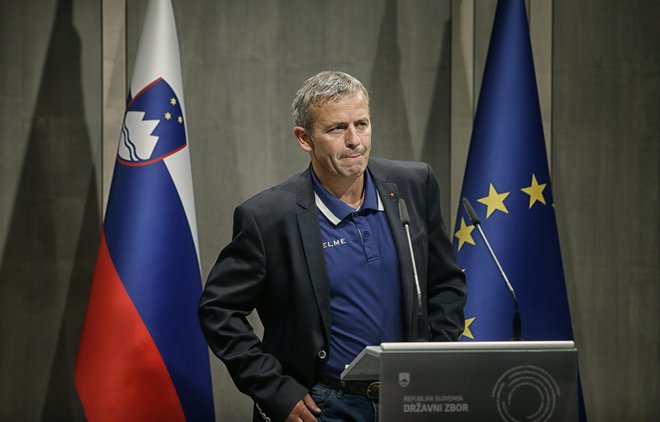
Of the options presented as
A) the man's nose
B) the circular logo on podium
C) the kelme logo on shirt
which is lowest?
the circular logo on podium

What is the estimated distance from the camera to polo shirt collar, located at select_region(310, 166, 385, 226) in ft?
8.23

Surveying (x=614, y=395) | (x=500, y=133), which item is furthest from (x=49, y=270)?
(x=614, y=395)

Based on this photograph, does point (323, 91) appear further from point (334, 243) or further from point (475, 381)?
point (475, 381)

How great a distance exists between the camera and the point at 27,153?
424cm

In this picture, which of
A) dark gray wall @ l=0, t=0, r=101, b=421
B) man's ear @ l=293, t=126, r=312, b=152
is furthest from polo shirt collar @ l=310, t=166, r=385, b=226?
dark gray wall @ l=0, t=0, r=101, b=421

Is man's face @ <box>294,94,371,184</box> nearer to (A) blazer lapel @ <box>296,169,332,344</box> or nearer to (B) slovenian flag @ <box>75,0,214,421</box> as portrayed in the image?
(A) blazer lapel @ <box>296,169,332,344</box>

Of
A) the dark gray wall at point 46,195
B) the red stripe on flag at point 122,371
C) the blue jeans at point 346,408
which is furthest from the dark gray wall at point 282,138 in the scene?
the blue jeans at point 346,408

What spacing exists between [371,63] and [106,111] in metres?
1.38

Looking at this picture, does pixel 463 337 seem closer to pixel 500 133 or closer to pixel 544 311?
pixel 544 311

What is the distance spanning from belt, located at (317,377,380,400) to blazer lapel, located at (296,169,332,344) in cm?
12

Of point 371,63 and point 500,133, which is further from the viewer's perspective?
point 371,63

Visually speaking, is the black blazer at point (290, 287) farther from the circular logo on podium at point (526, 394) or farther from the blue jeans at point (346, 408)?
the circular logo on podium at point (526, 394)

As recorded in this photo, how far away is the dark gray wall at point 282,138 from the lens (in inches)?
167

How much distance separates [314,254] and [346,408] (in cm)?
44
